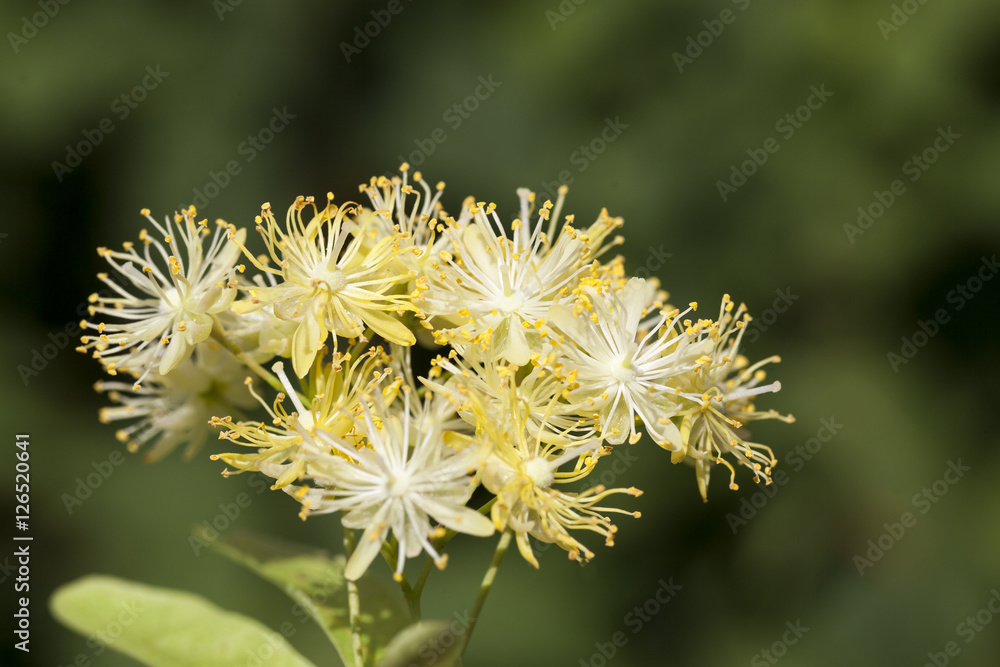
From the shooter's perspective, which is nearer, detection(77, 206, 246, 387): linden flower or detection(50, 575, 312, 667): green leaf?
detection(50, 575, 312, 667): green leaf

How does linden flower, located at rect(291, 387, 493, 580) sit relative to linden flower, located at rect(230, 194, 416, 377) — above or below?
below

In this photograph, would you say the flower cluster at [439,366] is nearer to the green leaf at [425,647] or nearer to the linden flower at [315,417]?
the linden flower at [315,417]

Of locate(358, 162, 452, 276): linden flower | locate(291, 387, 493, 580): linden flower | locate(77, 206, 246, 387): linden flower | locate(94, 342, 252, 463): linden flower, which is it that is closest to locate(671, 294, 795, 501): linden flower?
locate(291, 387, 493, 580): linden flower

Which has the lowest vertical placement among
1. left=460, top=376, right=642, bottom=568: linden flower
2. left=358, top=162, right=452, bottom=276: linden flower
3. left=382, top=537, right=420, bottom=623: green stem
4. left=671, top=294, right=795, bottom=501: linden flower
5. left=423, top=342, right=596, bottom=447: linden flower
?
left=382, top=537, right=420, bottom=623: green stem

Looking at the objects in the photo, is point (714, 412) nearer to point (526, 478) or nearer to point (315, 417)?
point (526, 478)

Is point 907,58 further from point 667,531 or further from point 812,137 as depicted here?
point 667,531

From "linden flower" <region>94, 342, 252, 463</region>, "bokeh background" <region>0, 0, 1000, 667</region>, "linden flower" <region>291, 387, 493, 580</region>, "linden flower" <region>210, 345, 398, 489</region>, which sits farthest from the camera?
"bokeh background" <region>0, 0, 1000, 667</region>

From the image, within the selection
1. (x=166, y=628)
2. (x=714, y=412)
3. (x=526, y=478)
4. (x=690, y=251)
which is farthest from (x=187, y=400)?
(x=690, y=251)

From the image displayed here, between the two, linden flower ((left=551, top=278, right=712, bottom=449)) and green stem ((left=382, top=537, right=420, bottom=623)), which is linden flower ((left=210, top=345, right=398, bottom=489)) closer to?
green stem ((left=382, top=537, right=420, bottom=623))
